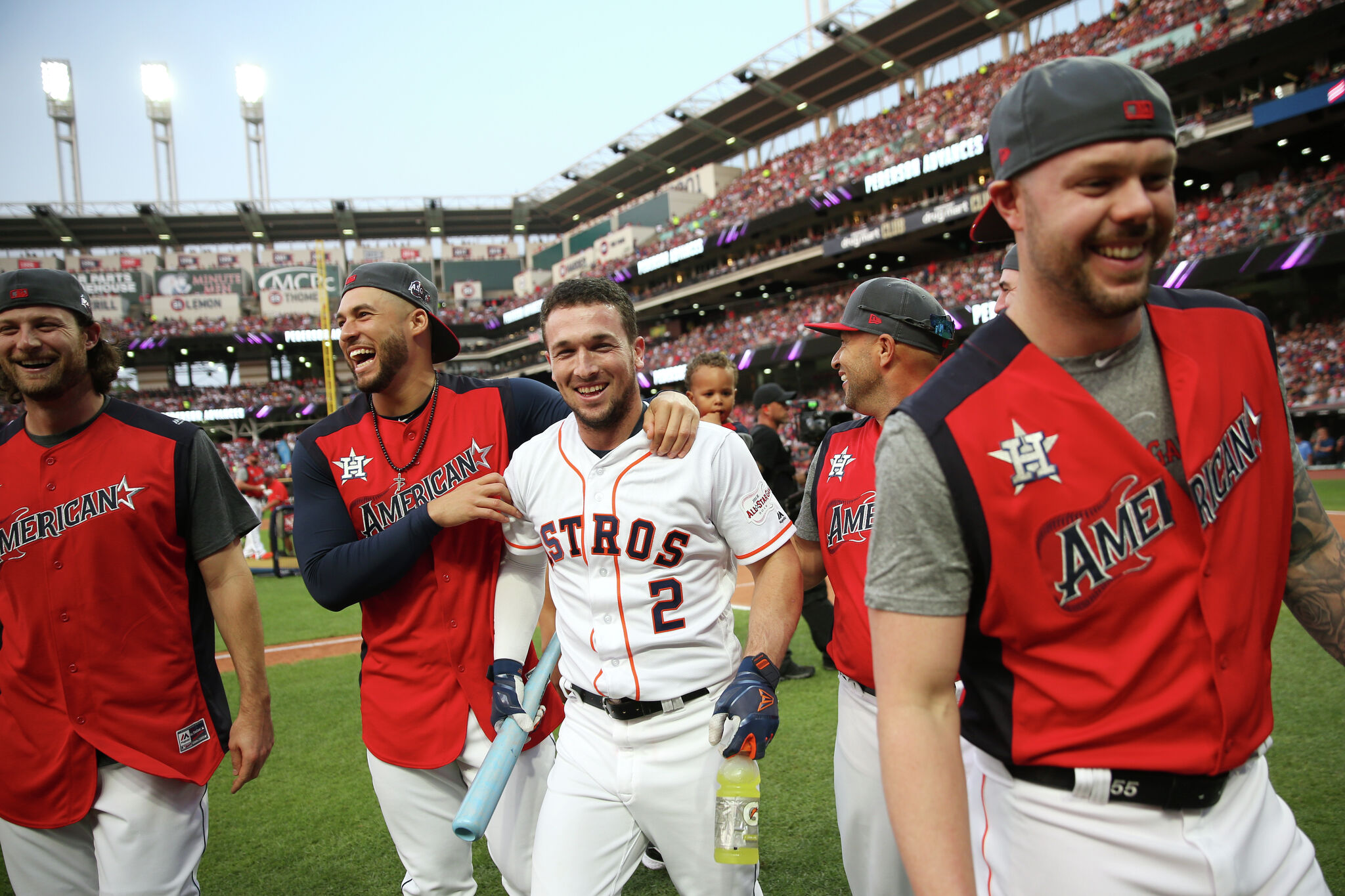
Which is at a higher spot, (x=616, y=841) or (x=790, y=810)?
(x=616, y=841)

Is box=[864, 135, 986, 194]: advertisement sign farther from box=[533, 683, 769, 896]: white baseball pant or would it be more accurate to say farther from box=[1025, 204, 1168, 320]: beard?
box=[1025, 204, 1168, 320]: beard

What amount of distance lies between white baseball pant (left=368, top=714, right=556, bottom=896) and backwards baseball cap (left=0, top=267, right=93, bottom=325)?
6.25 ft

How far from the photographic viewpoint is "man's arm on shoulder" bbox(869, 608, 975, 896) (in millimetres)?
1371

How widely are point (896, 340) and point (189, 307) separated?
65240 millimetres

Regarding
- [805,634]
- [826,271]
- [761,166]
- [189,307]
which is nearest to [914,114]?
[826,271]

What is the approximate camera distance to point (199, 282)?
191 feet

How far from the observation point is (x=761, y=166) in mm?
47656

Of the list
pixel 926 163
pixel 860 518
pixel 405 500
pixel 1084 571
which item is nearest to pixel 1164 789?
pixel 1084 571

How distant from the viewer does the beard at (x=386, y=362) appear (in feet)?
9.82

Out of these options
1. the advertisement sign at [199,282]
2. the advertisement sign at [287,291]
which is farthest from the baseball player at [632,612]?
the advertisement sign at [199,282]

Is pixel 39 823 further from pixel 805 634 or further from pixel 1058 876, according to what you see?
pixel 805 634

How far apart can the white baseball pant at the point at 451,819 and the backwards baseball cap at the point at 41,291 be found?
1.91 m

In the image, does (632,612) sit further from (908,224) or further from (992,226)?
(908,224)

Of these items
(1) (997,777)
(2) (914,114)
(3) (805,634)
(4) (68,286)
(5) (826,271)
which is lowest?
(3) (805,634)
